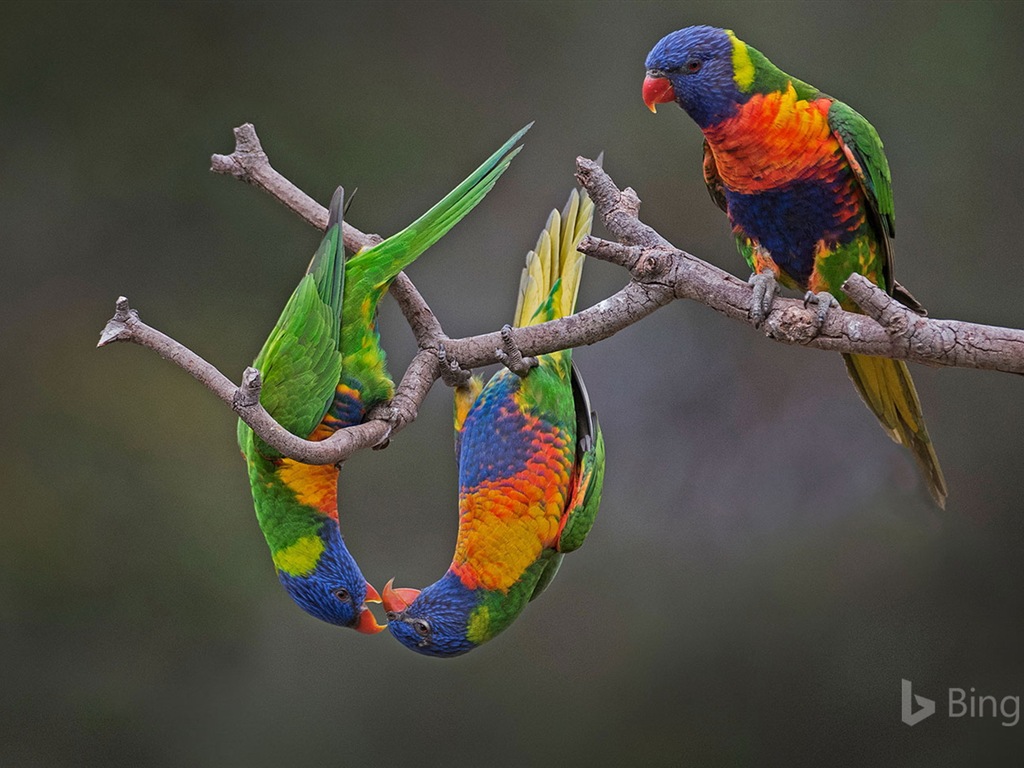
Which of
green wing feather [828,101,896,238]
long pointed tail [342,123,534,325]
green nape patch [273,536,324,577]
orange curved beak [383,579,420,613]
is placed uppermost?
green wing feather [828,101,896,238]

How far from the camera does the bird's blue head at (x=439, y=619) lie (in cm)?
172

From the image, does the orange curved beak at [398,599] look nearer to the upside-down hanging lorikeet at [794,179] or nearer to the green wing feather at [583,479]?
the green wing feather at [583,479]

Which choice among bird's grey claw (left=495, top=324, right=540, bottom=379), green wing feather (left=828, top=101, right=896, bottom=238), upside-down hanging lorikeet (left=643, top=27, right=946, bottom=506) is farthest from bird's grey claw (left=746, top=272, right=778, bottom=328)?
bird's grey claw (left=495, top=324, right=540, bottom=379)

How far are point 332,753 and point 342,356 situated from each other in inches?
89.0

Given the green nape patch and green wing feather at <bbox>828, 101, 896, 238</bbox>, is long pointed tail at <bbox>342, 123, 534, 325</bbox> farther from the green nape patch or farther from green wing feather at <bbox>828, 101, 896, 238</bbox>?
green wing feather at <bbox>828, 101, 896, 238</bbox>

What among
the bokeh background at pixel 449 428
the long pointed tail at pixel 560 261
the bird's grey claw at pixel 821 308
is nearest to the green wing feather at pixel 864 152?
the bird's grey claw at pixel 821 308

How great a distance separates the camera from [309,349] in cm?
164

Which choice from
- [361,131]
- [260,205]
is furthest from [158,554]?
[361,131]

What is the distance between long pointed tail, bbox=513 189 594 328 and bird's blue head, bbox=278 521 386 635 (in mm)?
517

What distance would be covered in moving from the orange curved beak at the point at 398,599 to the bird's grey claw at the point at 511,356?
0.43 meters

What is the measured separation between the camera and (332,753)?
3.53 m

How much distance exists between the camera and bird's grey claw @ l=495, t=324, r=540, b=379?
1.65m

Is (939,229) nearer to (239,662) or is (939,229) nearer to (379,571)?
(379,571)

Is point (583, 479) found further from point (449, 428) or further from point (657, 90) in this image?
point (449, 428)
